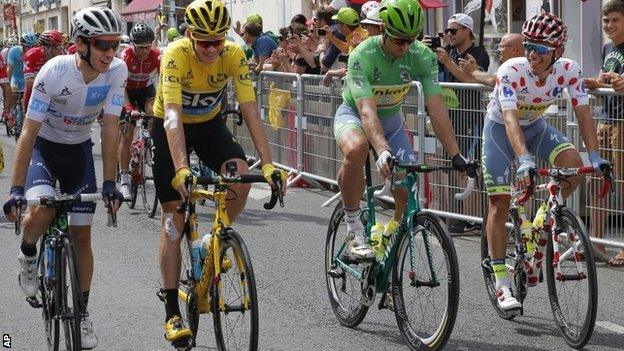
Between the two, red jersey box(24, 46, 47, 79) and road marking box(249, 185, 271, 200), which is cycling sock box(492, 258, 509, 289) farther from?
red jersey box(24, 46, 47, 79)

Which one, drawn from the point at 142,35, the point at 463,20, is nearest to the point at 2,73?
the point at 142,35

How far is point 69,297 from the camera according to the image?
6691mm

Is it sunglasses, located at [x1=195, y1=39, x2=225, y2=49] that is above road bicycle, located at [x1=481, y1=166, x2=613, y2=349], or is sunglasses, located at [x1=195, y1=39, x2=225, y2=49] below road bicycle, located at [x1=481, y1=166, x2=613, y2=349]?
above

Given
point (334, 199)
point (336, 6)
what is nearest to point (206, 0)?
point (334, 199)

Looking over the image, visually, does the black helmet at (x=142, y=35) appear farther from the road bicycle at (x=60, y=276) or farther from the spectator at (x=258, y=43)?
the road bicycle at (x=60, y=276)

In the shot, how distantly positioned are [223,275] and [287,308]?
200 centimetres

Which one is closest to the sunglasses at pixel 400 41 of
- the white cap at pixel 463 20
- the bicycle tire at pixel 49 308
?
the bicycle tire at pixel 49 308

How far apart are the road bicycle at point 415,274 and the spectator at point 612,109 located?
2.74 meters

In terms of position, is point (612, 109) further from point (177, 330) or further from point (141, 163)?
point (141, 163)

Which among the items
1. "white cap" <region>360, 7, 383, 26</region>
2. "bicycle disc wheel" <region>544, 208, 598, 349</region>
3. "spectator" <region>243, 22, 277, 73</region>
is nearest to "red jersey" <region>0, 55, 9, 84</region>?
"spectator" <region>243, 22, 277, 73</region>

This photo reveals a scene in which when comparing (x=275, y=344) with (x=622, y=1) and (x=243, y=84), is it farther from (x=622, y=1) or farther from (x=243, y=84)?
(x=622, y=1)

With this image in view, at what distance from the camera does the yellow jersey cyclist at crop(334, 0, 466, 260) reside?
23.2 feet

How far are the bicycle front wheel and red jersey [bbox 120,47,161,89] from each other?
6.83 meters

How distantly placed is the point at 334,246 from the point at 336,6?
9.99 m
